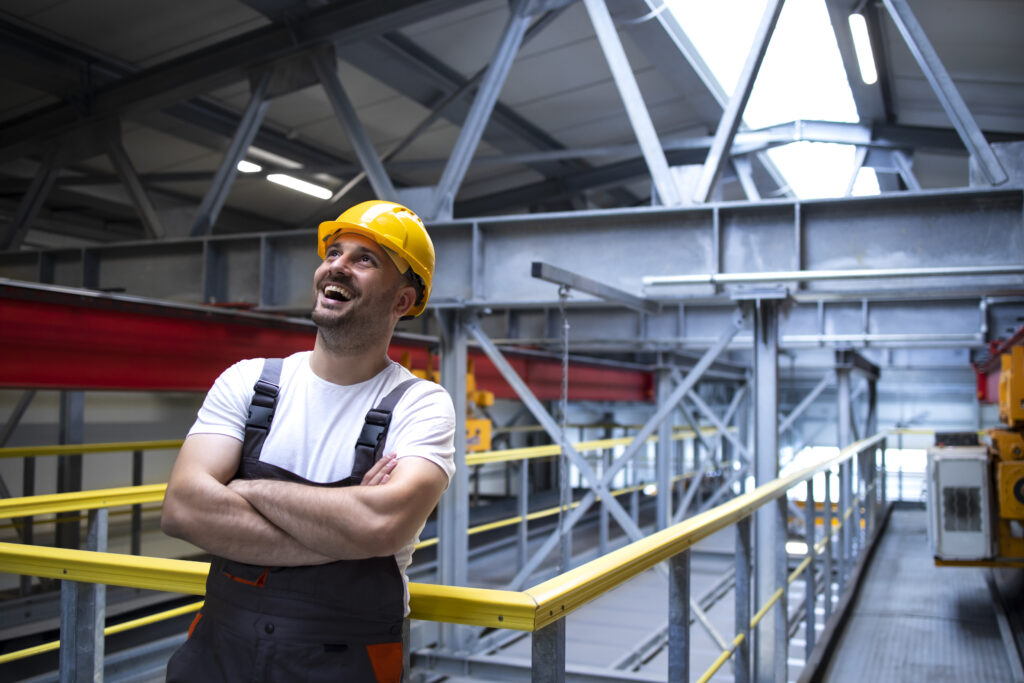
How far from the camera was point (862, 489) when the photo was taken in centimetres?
1024

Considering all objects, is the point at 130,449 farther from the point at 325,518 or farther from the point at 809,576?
the point at 325,518

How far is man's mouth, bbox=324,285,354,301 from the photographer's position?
2.07 metres

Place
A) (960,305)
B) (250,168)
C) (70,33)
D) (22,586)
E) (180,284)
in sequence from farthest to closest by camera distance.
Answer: (250,168), (960,305), (70,33), (180,284), (22,586)

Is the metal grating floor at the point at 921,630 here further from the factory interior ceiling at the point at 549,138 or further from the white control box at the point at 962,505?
the factory interior ceiling at the point at 549,138

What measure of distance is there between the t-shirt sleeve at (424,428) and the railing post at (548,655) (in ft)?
1.33

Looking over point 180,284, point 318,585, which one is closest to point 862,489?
point 180,284

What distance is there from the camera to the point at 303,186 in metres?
14.1

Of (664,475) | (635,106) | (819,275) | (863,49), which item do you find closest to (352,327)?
(819,275)

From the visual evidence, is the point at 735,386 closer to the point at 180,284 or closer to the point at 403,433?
the point at 180,284

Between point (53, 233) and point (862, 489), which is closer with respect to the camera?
point (862, 489)

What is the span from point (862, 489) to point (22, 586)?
9.07m

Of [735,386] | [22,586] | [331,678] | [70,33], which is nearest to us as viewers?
[331,678]

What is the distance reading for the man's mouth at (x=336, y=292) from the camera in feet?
6.78

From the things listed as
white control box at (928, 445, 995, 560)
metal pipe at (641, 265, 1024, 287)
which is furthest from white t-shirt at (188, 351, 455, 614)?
white control box at (928, 445, 995, 560)
